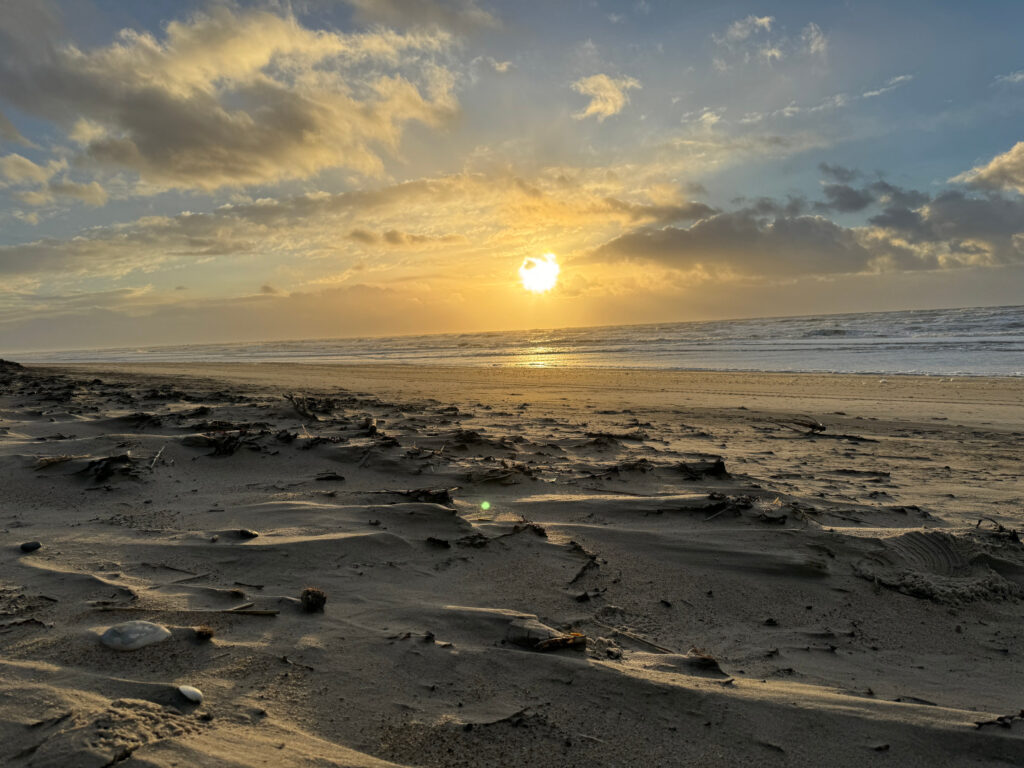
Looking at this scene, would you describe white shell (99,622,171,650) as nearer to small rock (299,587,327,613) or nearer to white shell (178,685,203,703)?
white shell (178,685,203,703)

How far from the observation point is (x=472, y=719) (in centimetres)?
190

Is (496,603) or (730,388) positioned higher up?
(730,388)

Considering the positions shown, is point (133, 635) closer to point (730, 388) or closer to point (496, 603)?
point (496, 603)

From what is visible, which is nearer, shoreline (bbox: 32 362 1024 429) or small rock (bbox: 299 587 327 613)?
small rock (bbox: 299 587 327 613)

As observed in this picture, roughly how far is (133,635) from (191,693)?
18.5 inches

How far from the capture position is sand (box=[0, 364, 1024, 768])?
183cm

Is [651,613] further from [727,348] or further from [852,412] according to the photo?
[727,348]

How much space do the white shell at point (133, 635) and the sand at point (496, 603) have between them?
0.18 feet

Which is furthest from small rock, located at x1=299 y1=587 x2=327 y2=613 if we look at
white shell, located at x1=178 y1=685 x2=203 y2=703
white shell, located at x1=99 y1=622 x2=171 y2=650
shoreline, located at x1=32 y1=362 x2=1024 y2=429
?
shoreline, located at x1=32 y1=362 x2=1024 y2=429

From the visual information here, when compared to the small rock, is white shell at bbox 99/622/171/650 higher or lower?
higher

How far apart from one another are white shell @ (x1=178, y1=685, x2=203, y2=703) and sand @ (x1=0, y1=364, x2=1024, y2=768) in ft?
0.10

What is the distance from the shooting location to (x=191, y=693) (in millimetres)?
1830

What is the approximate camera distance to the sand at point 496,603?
183cm

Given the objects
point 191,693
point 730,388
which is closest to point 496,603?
point 191,693
